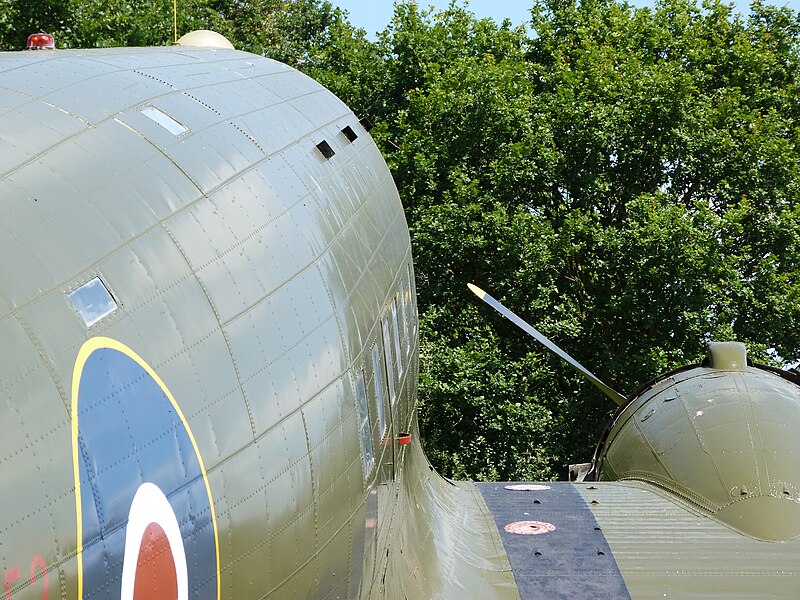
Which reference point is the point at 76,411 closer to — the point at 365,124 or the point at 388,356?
the point at 388,356

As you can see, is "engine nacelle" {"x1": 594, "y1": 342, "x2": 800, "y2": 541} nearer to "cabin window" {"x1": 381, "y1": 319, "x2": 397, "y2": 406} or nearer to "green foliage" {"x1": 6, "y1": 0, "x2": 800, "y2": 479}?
"cabin window" {"x1": 381, "y1": 319, "x2": 397, "y2": 406}

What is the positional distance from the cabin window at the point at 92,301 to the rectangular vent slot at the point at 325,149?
13.0 feet

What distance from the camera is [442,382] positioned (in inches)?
878

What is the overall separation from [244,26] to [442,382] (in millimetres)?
26016

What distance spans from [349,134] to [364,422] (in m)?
3.70

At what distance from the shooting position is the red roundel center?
4172mm

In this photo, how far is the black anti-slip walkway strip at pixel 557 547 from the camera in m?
8.97

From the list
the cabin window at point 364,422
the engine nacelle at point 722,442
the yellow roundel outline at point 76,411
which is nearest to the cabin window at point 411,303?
the engine nacelle at point 722,442

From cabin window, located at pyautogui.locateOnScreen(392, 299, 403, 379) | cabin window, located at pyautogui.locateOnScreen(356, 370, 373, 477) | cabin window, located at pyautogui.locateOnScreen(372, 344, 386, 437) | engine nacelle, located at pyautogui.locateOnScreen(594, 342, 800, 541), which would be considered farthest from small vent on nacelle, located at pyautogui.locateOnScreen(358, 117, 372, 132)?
engine nacelle, located at pyautogui.locateOnScreen(594, 342, 800, 541)

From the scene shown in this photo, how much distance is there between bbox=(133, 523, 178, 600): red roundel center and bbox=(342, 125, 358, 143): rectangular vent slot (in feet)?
18.9

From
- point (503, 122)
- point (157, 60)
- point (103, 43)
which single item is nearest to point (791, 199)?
point (503, 122)

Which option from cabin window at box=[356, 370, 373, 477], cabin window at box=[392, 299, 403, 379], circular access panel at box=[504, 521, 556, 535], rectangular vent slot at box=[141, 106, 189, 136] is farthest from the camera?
circular access panel at box=[504, 521, 556, 535]

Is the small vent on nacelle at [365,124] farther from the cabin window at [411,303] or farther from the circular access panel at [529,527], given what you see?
the circular access panel at [529,527]

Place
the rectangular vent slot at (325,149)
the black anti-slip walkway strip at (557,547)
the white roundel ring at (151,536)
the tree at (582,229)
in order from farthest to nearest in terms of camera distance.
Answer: the tree at (582,229) < the black anti-slip walkway strip at (557,547) < the rectangular vent slot at (325,149) < the white roundel ring at (151,536)
